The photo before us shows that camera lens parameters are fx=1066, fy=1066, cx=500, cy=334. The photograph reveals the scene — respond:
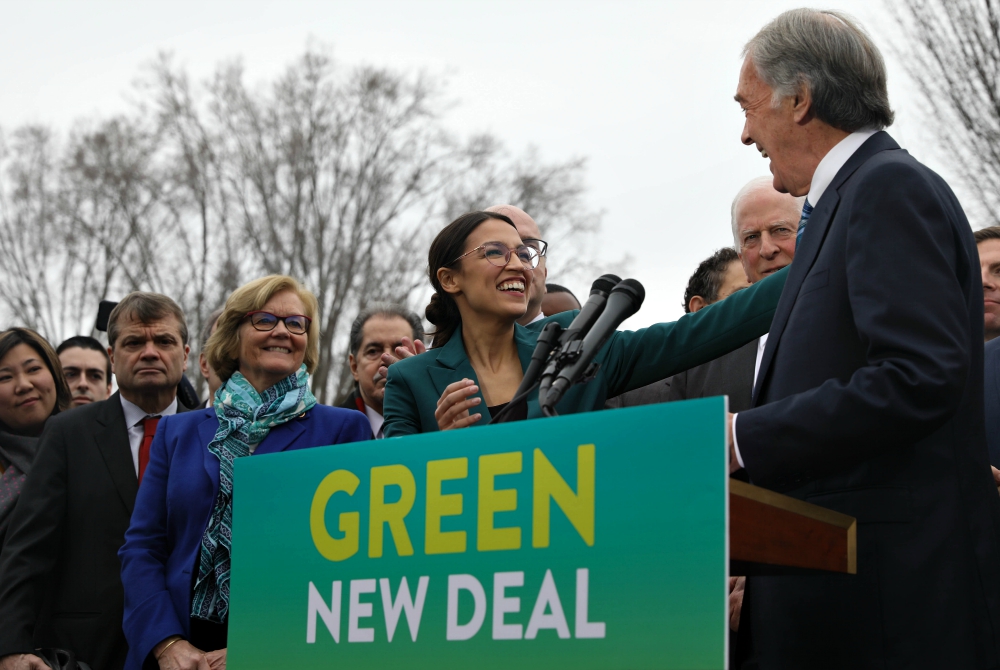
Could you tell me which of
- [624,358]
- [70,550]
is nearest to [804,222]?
[624,358]

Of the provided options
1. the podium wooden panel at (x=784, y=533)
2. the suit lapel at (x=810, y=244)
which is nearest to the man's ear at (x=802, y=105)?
the suit lapel at (x=810, y=244)

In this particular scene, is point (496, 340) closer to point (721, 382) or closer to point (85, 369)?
point (721, 382)

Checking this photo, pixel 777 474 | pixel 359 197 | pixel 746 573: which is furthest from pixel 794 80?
pixel 359 197

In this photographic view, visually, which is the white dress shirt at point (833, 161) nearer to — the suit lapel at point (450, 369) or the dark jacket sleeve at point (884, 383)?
the dark jacket sleeve at point (884, 383)

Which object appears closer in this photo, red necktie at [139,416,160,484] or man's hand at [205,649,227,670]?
man's hand at [205,649,227,670]

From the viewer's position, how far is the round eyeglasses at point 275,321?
14.6 ft

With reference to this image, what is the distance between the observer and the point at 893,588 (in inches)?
89.7

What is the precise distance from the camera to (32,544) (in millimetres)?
4512

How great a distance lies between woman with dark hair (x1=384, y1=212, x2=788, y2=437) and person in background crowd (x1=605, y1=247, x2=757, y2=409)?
0.68 m

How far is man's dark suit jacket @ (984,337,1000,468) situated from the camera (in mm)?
4000

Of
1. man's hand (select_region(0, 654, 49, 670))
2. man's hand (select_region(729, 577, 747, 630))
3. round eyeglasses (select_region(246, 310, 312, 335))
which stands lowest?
man's hand (select_region(0, 654, 49, 670))

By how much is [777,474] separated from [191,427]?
273 cm

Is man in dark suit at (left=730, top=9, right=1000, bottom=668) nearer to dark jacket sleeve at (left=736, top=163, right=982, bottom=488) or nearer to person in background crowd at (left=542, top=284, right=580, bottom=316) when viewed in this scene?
dark jacket sleeve at (left=736, top=163, right=982, bottom=488)

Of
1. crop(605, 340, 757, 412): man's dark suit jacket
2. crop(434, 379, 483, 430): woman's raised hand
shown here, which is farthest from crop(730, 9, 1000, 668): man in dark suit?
crop(605, 340, 757, 412): man's dark suit jacket
